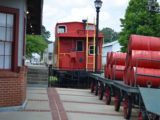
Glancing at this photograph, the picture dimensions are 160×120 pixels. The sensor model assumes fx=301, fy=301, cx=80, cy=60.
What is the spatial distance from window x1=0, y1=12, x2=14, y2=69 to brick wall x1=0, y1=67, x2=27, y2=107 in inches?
14.8

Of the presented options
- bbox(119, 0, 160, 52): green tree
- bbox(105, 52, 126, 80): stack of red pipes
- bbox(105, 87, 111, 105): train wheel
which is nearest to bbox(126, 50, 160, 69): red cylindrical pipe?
bbox(105, 52, 126, 80): stack of red pipes

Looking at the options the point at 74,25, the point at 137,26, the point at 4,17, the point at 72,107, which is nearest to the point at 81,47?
the point at 74,25

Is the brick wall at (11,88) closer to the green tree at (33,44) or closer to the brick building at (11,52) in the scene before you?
the brick building at (11,52)

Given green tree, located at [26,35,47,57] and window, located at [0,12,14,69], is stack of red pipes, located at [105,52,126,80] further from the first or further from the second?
green tree, located at [26,35,47,57]

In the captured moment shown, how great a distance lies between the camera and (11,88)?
9.47 meters

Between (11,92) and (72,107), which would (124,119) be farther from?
(11,92)

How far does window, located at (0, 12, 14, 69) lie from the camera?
9.38 metres

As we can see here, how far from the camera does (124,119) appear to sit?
30.3 ft

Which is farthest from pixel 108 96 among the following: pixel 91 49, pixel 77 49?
pixel 77 49

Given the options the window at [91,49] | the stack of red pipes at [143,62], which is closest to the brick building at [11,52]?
the stack of red pipes at [143,62]

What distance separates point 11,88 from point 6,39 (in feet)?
5.10

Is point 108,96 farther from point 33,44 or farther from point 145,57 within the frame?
point 33,44

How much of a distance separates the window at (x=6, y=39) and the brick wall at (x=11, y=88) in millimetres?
376

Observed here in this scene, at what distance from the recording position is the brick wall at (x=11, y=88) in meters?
9.20
